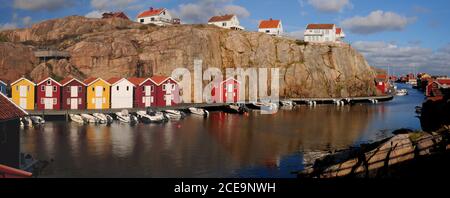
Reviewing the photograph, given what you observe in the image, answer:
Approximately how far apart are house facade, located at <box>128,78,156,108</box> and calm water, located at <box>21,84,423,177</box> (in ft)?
30.8

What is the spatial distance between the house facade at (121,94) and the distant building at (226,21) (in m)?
52.1

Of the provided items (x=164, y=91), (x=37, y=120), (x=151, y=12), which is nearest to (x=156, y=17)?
(x=151, y=12)

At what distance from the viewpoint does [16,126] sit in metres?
20.3

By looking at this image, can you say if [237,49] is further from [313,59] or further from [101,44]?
[101,44]

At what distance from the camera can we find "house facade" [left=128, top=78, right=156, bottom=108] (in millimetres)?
61406

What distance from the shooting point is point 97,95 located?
57.8 metres

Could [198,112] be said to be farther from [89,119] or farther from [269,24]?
[269,24]

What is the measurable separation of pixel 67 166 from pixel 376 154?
1979 cm

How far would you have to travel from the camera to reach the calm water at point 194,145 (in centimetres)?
2616

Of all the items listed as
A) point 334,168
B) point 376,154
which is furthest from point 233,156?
point 376,154

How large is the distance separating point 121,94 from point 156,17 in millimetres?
48238

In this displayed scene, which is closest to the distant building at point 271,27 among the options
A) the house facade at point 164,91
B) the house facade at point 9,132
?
the house facade at point 164,91

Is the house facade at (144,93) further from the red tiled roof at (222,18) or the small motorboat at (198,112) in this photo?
the red tiled roof at (222,18)
